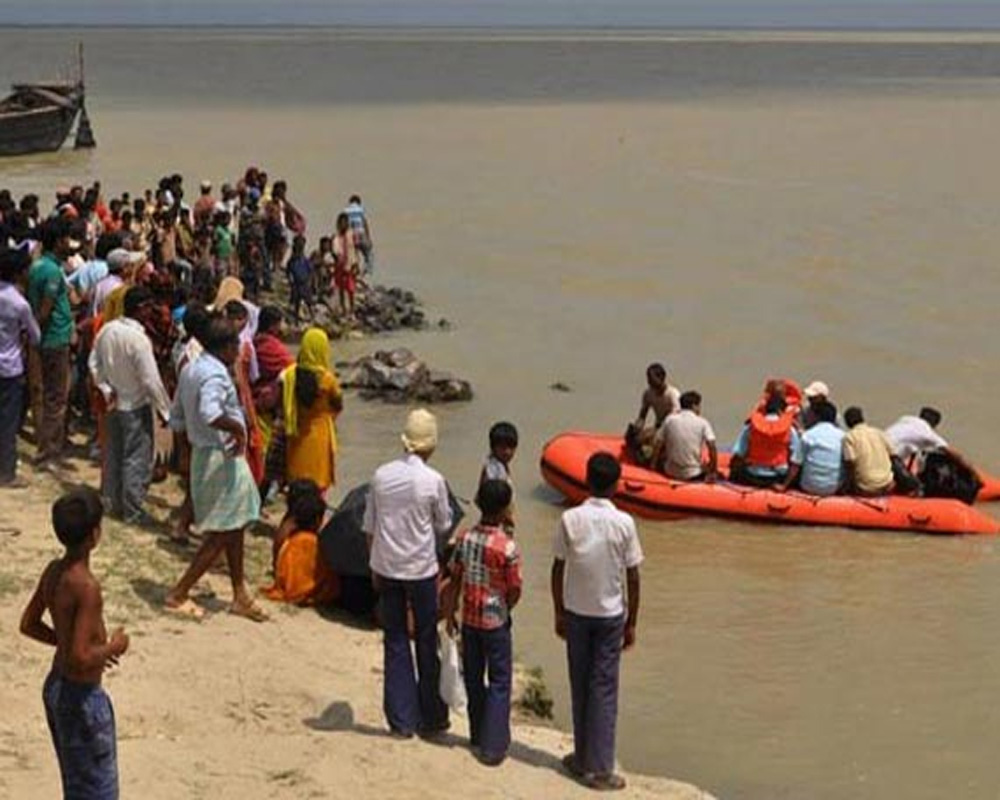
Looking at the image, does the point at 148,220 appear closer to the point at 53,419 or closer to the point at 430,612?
the point at 53,419

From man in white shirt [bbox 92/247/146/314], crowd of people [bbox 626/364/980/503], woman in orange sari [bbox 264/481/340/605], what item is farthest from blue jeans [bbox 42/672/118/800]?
crowd of people [bbox 626/364/980/503]

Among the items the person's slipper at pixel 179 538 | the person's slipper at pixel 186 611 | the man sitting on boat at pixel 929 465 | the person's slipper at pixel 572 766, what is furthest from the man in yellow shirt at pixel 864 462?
the person's slipper at pixel 186 611

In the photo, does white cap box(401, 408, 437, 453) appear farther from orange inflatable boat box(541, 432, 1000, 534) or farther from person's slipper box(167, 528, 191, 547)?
orange inflatable boat box(541, 432, 1000, 534)

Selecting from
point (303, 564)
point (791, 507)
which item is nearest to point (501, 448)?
point (303, 564)

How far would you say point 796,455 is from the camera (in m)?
11.3

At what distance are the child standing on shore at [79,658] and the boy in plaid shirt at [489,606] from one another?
1.70 m

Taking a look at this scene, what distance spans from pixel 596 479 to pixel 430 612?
97 cm

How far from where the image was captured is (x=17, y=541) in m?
8.39

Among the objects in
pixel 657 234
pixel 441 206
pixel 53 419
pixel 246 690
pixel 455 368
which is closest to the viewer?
pixel 246 690

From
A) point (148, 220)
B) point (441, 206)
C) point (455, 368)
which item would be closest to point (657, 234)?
point (441, 206)

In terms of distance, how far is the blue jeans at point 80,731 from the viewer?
4.94 metres

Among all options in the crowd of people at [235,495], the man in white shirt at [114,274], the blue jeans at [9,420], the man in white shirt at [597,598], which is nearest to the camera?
the crowd of people at [235,495]

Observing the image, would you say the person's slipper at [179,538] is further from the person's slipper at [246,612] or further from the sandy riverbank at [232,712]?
the person's slipper at [246,612]

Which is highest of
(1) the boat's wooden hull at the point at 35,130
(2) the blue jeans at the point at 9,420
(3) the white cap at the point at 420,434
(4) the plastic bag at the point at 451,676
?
(1) the boat's wooden hull at the point at 35,130
